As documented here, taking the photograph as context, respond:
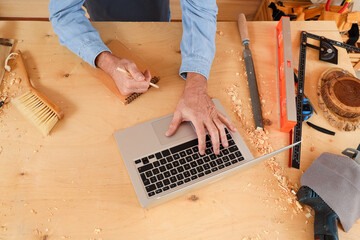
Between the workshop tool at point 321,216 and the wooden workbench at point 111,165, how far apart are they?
3 centimetres

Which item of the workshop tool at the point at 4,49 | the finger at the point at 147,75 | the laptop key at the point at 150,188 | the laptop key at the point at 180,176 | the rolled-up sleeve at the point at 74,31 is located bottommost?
the laptop key at the point at 150,188

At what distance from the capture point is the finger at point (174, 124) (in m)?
0.81

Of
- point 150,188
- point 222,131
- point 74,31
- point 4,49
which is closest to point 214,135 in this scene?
point 222,131

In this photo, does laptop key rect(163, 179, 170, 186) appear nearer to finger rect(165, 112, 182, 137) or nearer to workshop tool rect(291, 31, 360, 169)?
finger rect(165, 112, 182, 137)

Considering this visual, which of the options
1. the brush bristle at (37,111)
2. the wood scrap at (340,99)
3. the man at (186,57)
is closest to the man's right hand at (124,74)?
the man at (186,57)

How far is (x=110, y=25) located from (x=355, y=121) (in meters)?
1.03

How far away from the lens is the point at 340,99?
3.08ft

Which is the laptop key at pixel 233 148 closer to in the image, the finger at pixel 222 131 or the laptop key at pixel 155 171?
the finger at pixel 222 131

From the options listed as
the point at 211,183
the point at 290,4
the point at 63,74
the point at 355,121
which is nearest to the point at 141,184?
the point at 211,183

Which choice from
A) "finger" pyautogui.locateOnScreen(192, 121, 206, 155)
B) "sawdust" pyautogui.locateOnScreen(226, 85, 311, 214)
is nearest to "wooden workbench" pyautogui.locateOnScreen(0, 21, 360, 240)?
"sawdust" pyautogui.locateOnScreen(226, 85, 311, 214)

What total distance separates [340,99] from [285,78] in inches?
8.9

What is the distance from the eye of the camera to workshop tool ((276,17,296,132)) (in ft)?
2.81

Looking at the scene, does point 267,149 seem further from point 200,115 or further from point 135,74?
point 135,74

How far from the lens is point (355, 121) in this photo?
92 cm
